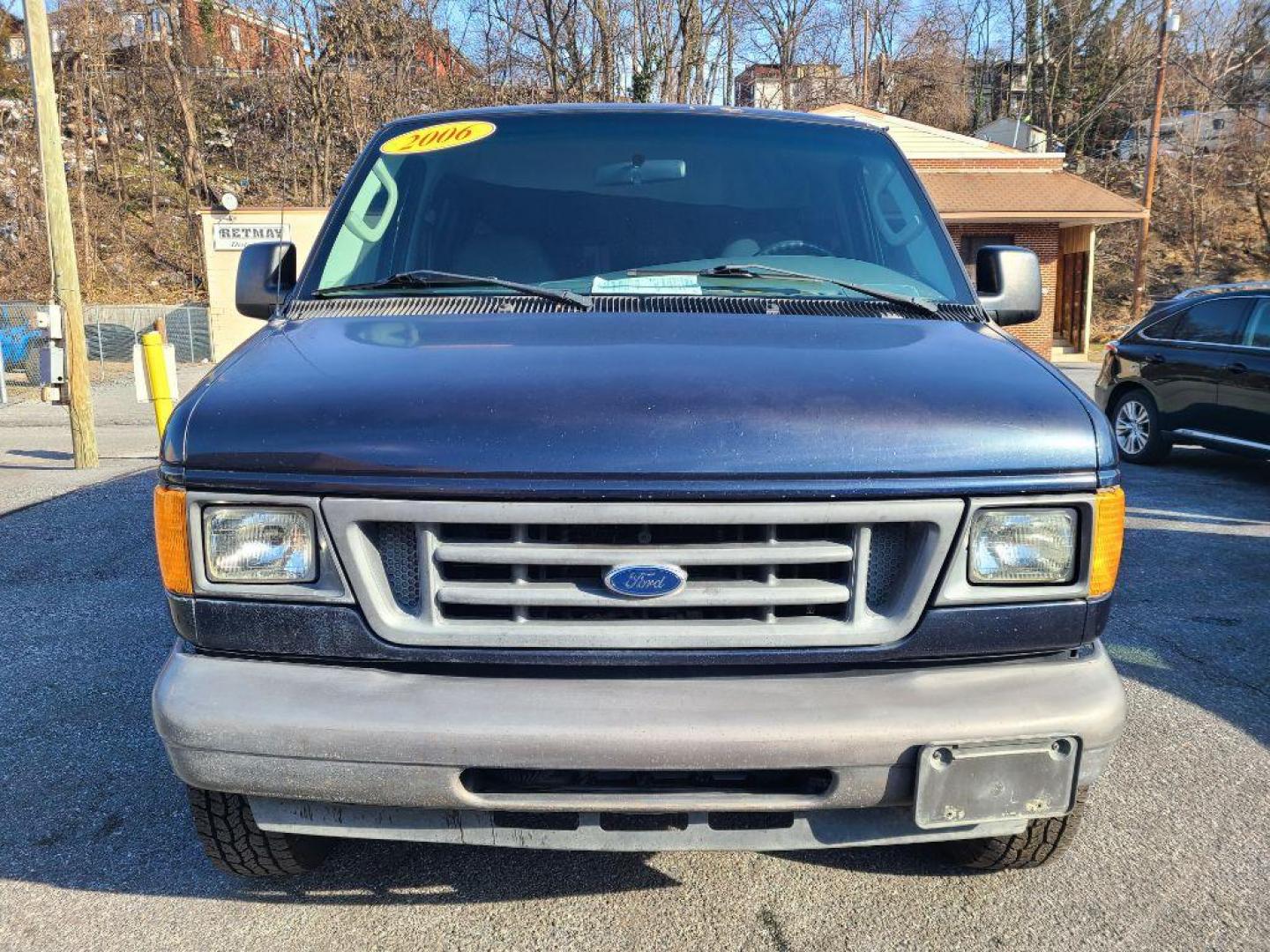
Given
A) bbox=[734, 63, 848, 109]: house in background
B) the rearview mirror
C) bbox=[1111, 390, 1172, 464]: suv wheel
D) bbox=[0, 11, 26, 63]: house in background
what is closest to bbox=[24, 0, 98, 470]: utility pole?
the rearview mirror

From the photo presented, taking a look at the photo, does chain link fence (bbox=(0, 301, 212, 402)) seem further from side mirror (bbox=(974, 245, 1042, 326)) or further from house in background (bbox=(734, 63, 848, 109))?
house in background (bbox=(734, 63, 848, 109))

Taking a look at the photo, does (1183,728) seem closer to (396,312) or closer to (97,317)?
(396,312)

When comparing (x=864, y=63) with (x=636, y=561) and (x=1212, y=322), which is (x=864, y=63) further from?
(x=636, y=561)

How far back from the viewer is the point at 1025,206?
24.0 metres

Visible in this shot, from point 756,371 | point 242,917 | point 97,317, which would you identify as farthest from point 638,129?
point 97,317

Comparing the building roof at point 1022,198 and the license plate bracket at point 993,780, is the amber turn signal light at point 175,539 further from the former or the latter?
the building roof at point 1022,198

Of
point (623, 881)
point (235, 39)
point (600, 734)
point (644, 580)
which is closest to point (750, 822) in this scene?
point (600, 734)

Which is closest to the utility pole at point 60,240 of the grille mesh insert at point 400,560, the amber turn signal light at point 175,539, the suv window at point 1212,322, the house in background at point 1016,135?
the amber turn signal light at point 175,539

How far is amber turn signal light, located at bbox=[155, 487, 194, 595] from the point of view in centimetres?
222

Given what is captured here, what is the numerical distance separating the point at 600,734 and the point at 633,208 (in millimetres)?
1913

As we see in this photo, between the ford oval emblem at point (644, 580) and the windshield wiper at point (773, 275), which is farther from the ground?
the windshield wiper at point (773, 275)

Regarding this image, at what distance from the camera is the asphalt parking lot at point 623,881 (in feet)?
8.48

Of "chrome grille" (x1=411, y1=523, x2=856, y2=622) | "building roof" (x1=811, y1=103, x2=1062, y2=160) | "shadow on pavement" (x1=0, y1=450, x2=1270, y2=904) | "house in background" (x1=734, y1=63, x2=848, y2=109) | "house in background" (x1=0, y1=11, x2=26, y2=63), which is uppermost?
"house in background" (x1=0, y1=11, x2=26, y2=63)

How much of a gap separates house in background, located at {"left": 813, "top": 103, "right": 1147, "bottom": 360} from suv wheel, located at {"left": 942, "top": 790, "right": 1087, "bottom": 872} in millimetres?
22125
